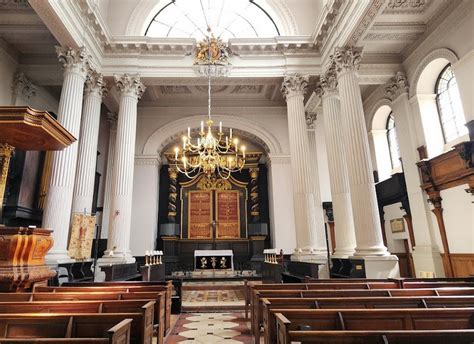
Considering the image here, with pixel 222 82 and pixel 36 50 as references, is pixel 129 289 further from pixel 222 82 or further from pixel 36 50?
pixel 36 50

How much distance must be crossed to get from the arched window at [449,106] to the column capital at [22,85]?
11.4 metres

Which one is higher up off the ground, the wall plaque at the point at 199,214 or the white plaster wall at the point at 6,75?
the white plaster wall at the point at 6,75

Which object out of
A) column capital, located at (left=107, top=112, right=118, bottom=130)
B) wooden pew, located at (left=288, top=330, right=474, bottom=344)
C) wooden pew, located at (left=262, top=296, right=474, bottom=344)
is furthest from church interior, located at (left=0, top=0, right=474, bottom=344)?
wooden pew, located at (left=288, top=330, right=474, bottom=344)

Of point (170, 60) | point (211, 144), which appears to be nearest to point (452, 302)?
point (211, 144)

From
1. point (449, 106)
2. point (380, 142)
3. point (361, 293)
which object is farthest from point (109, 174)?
point (449, 106)

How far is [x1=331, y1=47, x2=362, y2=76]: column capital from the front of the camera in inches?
286

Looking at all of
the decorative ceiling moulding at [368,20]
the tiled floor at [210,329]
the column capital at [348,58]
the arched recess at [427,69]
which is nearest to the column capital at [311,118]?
the arched recess at [427,69]

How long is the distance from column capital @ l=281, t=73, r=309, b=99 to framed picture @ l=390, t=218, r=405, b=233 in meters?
5.05

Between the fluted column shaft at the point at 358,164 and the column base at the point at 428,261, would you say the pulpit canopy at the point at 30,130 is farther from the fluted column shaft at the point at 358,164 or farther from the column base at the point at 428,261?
the column base at the point at 428,261

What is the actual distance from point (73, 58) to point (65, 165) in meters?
2.67

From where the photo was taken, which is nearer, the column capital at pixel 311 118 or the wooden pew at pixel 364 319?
the wooden pew at pixel 364 319

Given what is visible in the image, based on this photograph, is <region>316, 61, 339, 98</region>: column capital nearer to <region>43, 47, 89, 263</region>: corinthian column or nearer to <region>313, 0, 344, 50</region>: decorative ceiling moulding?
<region>313, 0, 344, 50</region>: decorative ceiling moulding

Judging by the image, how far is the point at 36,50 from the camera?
8562mm

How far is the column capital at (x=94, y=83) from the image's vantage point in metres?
8.04
